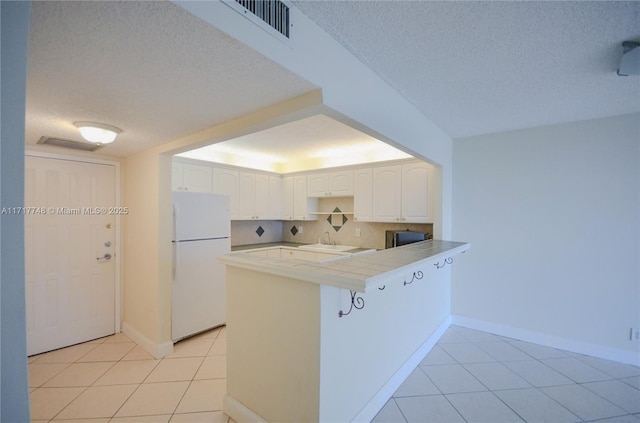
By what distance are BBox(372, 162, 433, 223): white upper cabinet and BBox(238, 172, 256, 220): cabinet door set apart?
190 centimetres

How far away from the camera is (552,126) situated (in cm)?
293

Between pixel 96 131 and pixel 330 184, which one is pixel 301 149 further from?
pixel 96 131

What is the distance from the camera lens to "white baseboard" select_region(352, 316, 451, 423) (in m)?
1.86

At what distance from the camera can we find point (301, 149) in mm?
4004

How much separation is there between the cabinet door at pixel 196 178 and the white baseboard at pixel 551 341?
3.73 metres

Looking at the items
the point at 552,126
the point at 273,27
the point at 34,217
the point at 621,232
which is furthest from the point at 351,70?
the point at 34,217

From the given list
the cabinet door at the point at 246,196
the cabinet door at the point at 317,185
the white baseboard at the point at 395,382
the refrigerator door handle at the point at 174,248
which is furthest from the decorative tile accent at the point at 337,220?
the refrigerator door handle at the point at 174,248

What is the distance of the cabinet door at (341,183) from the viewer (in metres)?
4.07

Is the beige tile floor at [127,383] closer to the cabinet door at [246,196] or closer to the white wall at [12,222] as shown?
the white wall at [12,222]

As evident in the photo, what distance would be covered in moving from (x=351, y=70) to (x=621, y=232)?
3096 mm

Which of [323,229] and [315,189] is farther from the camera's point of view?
[323,229]

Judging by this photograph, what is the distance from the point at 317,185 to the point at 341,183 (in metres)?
0.44

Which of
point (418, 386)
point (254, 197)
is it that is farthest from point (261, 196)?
point (418, 386)

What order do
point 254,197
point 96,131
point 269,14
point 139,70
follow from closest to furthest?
point 269,14
point 139,70
point 96,131
point 254,197
